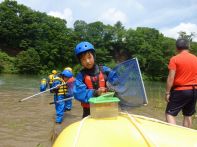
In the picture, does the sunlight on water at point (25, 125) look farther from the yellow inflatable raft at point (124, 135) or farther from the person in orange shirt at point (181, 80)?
the yellow inflatable raft at point (124, 135)

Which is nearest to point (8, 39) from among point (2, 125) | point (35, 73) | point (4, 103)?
point (35, 73)

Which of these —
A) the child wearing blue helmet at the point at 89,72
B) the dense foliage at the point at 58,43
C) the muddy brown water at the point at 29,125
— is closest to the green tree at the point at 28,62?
the dense foliage at the point at 58,43

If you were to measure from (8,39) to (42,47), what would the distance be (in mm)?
7326

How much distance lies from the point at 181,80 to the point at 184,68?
197 mm

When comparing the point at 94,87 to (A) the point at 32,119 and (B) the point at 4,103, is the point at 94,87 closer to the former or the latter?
(A) the point at 32,119

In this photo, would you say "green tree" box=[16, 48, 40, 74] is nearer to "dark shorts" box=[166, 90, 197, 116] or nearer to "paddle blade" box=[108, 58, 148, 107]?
"dark shorts" box=[166, 90, 197, 116]

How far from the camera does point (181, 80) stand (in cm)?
616

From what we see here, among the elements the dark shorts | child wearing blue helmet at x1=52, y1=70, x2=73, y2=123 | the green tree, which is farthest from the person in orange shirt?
the green tree

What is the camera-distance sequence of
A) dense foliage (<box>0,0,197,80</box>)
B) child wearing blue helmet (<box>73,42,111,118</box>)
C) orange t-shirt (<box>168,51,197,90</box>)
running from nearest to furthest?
child wearing blue helmet (<box>73,42,111,118</box>) → orange t-shirt (<box>168,51,197,90</box>) → dense foliage (<box>0,0,197,80</box>)

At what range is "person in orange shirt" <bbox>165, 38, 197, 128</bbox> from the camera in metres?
6.12

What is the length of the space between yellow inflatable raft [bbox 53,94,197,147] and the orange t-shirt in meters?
2.77

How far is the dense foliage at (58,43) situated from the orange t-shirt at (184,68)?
6385 cm

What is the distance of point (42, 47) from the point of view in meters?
79.3

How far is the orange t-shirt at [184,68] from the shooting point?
6.11 metres
